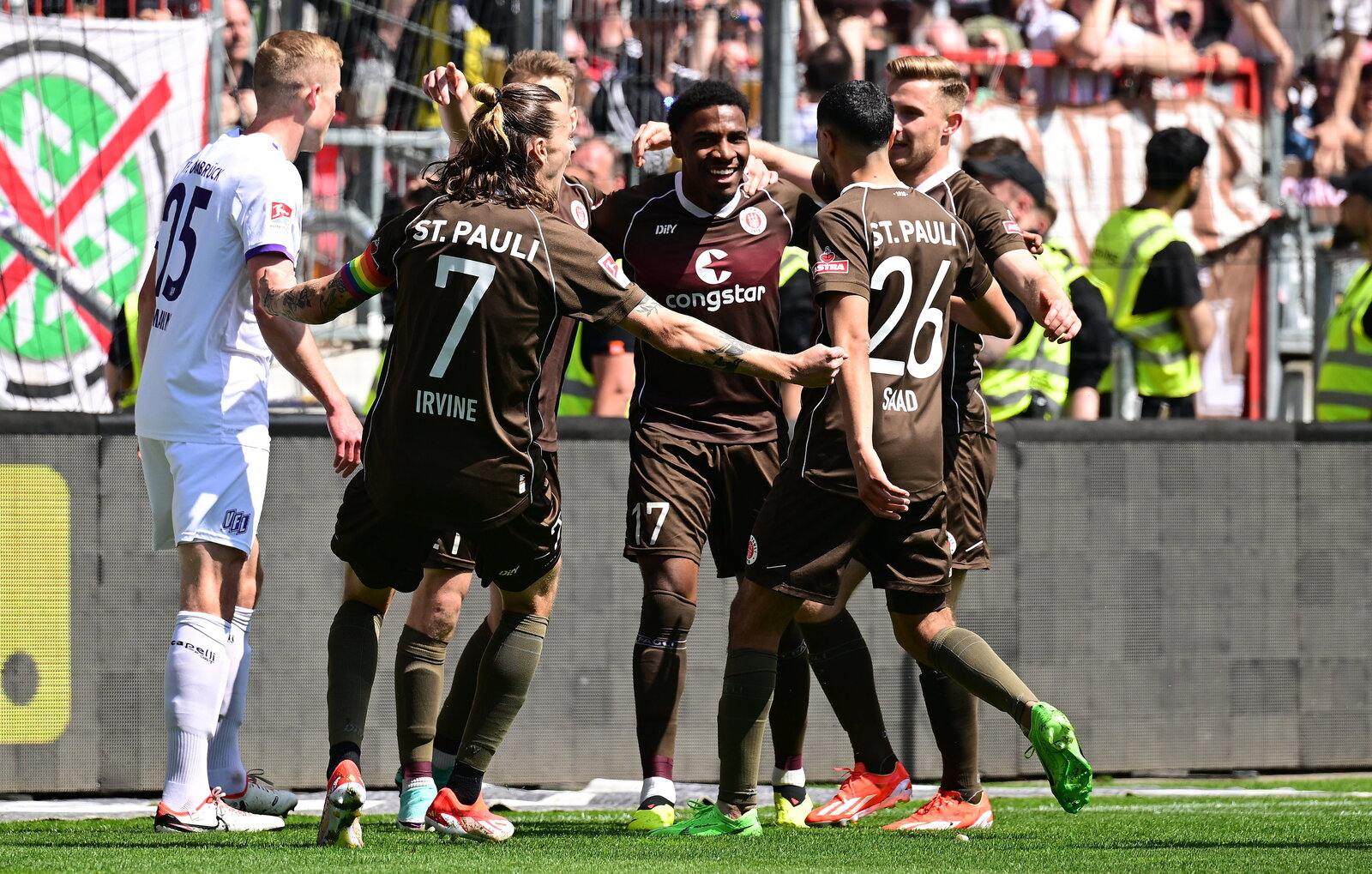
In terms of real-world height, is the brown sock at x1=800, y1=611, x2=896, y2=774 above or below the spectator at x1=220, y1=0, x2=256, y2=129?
below

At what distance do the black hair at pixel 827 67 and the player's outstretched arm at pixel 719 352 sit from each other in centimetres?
504

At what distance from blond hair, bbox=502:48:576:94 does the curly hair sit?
99 cm

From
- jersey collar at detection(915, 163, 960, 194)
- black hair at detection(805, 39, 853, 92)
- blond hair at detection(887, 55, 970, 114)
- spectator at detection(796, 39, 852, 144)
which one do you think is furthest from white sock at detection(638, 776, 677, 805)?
black hair at detection(805, 39, 853, 92)

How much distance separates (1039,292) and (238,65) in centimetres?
494

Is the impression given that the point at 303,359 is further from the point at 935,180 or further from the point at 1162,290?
the point at 1162,290

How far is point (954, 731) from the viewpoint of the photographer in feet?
19.6

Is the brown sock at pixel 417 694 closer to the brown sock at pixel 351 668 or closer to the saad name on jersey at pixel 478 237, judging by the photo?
the brown sock at pixel 351 668

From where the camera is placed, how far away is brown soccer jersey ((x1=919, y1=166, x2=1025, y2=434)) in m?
5.80

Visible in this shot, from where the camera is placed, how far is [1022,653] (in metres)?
7.68

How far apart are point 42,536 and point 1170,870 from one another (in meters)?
4.51

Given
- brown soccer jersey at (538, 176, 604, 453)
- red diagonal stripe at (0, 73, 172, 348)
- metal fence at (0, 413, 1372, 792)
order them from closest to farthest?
brown soccer jersey at (538, 176, 604, 453) < metal fence at (0, 413, 1372, 792) < red diagonal stripe at (0, 73, 172, 348)

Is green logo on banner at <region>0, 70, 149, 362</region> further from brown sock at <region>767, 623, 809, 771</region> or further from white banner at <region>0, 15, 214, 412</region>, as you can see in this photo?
brown sock at <region>767, 623, 809, 771</region>

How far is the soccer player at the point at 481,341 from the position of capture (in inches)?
191

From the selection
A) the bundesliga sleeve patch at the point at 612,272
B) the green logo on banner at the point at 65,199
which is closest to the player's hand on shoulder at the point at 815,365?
the bundesliga sleeve patch at the point at 612,272
